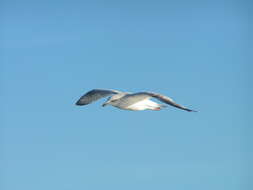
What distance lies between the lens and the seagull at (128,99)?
30.6 meters

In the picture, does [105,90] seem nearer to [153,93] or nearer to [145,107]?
[145,107]

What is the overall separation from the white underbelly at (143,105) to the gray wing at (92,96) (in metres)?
2.85

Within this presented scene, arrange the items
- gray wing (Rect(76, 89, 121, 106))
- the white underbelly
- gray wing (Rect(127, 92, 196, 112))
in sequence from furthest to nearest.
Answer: gray wing (Rect(76, 89, 121, 106))
the white underbelly
gray wing (Rect(127, 92, 196, 112))

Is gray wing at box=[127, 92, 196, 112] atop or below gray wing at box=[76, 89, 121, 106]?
below

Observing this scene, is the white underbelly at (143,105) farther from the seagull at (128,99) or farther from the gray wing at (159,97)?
the gray wing at (159,97)

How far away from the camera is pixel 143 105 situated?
1337 inches

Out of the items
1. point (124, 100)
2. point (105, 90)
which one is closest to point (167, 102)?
point (124, 100)

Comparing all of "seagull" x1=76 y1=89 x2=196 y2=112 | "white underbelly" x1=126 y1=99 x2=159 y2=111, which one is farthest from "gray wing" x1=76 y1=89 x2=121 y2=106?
"white underbelly" x1=126 y1=99 x2=159 y2=111

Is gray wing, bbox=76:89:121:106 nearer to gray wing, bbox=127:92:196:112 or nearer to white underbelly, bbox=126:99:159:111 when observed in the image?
white underbelly, bbox=126:99:159:111

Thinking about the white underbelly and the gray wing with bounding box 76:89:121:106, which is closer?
the white underbelly

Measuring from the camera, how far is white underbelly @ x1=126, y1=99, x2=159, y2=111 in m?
33.3

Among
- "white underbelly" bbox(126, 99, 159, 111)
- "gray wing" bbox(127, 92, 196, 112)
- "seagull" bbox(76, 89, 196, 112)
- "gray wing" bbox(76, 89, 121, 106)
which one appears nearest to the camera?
"gray wing" bbox(127, 92, 196, 112)

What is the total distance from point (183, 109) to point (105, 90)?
8.09 meters

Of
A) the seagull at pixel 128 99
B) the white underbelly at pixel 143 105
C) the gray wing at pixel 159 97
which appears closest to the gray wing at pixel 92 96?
the seagull at pixel 128 99
